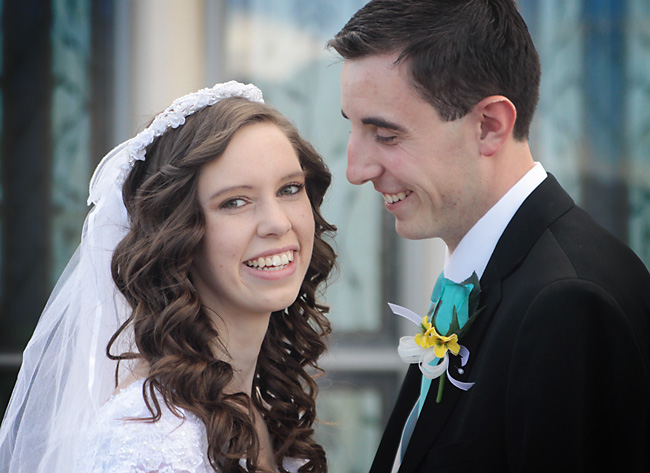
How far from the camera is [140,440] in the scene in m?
1.72

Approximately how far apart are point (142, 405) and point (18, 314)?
2.69 meters

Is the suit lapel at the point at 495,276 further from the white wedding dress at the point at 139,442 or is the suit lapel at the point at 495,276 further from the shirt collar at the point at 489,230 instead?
the white wedding dress at the point at 139,442

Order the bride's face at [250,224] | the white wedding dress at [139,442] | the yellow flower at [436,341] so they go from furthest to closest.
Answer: the bride's face at [250,224], the yellow flower at [436,341], the white wedding dress at [139,442]

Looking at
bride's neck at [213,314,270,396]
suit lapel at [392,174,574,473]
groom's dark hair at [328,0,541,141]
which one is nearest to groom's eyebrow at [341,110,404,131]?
groom's dark hair at [328,0,541,141]

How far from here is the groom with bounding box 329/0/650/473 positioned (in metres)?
1.45

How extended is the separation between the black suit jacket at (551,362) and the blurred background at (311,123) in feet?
7.68

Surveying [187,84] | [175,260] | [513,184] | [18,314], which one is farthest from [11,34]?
[513,184]

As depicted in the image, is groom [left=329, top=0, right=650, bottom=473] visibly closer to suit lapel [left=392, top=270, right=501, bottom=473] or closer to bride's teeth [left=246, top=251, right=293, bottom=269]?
suit lapel [left=392, top=270, right=501, bottom=473]

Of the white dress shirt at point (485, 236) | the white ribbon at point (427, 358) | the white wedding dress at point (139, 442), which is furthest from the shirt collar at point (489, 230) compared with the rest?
the white wedding dress at point (139, 442)

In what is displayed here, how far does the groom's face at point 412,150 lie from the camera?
6.04ft

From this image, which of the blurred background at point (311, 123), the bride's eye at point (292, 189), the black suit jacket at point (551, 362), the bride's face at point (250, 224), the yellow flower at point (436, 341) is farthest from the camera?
the blurred background at point (311, 123)

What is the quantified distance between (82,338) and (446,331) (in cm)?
106

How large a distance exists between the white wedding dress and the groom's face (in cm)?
82

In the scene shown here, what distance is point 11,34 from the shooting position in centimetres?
410
